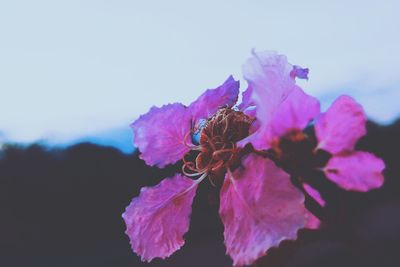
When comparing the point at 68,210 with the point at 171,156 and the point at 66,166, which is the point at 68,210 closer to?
the point at 66,166

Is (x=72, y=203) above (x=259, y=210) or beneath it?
beneath

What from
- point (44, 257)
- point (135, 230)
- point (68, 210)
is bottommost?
point (44, 257)

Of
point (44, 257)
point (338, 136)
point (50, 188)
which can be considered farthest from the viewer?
point (44, 257)

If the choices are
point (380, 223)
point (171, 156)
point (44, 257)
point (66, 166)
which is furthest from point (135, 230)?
point (44, 257)

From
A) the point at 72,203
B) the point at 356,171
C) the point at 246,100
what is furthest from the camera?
the point at 72,203

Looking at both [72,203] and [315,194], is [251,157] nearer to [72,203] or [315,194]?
[315,194]

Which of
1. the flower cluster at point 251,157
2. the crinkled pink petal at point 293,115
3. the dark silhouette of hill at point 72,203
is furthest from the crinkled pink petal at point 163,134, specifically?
the dark silhouette of hill at point 72,203

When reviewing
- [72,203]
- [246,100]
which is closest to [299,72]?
[246,100]

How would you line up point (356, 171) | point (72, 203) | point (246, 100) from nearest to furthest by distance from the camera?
point (356, 171)
point (246, 100)
point (72, 203)
